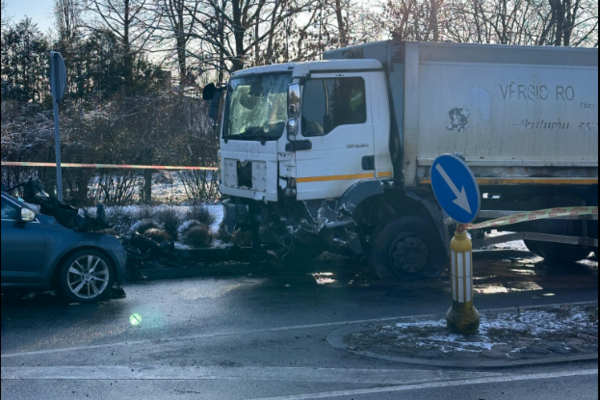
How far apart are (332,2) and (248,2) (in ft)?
6.99

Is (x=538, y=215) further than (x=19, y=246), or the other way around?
(x=538, y=215)

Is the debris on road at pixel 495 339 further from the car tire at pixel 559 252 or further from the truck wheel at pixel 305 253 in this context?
the car tire at pixel 559 252

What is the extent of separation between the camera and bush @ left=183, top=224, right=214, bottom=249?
11.6 m

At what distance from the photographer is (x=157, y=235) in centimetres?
1156

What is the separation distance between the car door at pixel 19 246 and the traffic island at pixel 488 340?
3473 millimetres

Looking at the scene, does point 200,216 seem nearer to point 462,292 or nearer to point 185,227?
point 185,227

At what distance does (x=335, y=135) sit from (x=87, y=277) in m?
3.55

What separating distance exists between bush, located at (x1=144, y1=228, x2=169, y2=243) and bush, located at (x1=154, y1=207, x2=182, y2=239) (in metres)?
0.20

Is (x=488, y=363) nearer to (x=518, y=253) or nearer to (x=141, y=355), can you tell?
(x=141, y=355)

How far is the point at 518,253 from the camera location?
12445mm

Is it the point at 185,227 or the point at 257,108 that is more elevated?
the point at 257,108

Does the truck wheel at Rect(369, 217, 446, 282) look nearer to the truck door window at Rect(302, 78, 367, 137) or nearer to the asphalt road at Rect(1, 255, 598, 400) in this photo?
the asphalt road at Rect(1, 255, 598, 400)

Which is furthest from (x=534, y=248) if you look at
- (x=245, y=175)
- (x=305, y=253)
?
(x=245, y=175)

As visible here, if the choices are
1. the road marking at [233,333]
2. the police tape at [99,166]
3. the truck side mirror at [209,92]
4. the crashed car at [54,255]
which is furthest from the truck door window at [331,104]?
the police tape at [99,166]
